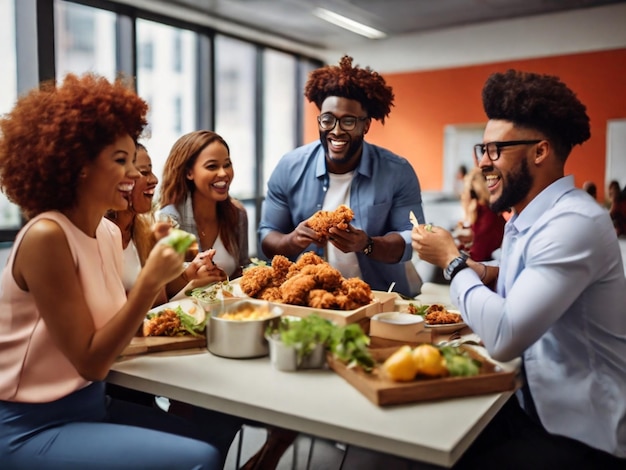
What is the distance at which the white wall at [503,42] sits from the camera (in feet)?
22.9

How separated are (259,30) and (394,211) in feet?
18.6

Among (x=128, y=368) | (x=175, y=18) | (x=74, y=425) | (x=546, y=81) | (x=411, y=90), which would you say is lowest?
(x=74, y=425)

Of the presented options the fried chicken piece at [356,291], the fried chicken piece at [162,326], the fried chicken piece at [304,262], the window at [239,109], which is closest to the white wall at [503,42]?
the window at [239,109]

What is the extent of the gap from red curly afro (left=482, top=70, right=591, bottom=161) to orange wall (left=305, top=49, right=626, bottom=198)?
212 inches

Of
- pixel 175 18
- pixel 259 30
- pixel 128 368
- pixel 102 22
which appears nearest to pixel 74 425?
pixel 128 368

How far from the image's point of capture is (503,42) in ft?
25.1

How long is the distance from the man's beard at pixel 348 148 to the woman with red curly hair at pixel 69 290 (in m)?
1.51

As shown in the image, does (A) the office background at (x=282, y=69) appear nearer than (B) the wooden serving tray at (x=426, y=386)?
No

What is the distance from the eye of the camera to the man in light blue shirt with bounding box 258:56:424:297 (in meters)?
3.09

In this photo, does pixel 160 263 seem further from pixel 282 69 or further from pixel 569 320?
pixel 282 69

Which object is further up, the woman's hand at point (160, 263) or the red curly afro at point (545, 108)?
the red curly afro at point (545, 108)

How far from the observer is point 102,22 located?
20.8 ft

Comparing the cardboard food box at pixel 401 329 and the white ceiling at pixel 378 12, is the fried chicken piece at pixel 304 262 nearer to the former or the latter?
the cardboard food box at pixel 401 329

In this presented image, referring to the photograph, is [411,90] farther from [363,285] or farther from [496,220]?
[363,285]
